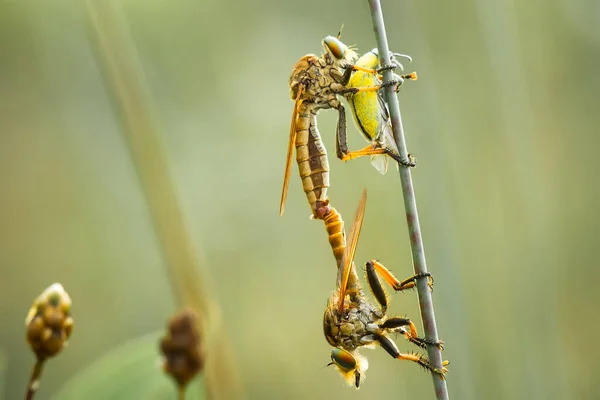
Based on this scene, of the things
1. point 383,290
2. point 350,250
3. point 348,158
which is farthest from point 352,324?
point 348,158

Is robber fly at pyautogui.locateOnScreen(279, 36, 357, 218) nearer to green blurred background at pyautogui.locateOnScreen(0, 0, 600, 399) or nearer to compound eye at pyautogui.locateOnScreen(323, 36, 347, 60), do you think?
compound eye at pyautogui.locateOnScreen(323, 36, 347, 60)

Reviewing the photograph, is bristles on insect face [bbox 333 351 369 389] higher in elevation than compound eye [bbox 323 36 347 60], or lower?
lower

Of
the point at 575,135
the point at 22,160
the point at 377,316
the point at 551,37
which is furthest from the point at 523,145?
the point at 22,160

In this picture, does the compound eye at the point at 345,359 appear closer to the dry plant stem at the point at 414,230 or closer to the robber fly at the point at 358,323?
the robber fly at the point at 358,323

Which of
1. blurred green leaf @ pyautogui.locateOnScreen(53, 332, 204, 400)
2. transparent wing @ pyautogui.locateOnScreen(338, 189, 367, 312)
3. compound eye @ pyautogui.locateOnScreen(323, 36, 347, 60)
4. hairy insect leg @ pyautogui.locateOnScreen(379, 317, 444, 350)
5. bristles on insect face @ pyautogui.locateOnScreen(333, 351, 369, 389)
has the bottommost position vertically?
bristles on insect face @ pyautogui.locateOnScreen(333, 351, 369, 389)

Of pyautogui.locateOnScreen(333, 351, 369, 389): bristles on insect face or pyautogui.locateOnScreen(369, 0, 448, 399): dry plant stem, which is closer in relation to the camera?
Answer: pyautogui.locateOnScreen(369, 0, 448, 399): dry plant stem

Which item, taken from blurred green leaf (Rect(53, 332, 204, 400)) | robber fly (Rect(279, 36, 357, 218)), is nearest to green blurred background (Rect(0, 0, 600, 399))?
robber fly (Rect(279, 36, 357, 218))

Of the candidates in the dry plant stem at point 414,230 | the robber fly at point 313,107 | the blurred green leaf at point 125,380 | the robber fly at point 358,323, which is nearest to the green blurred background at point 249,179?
the robber fly at point 313,107

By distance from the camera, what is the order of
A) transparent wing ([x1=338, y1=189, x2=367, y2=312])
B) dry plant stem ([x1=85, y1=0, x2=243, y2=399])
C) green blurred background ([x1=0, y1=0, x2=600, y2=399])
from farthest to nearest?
green blurred background ([x1=0, y1=0, x2=600, y2=399])
transparent wing ([x1=338, y1=189, x2=367, y2=312])
dry plant stem ([x1=85, y1=0, x2=243, y2=399])
